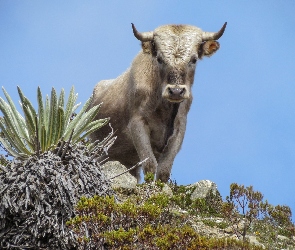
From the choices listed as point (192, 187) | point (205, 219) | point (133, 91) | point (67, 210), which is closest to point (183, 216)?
point (67, 210)

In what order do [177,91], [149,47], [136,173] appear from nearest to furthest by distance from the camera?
[177,91], [149,47], [136,173]

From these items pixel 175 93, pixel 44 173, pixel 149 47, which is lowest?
pixel 44 173

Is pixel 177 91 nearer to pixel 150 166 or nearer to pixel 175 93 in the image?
pixel 175 93

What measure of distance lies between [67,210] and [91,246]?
0.88 m

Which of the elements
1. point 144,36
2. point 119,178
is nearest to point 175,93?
point 144,36

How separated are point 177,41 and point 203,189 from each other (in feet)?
10.1

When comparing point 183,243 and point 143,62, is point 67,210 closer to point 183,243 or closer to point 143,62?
point 183,243

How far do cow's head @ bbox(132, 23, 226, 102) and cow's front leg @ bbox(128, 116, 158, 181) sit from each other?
1121 millimetres

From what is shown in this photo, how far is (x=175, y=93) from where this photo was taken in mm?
12688

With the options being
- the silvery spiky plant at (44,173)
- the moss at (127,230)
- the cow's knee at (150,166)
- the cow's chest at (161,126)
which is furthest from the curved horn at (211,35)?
the moss at (127,230)

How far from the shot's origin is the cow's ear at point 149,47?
14.0 metres

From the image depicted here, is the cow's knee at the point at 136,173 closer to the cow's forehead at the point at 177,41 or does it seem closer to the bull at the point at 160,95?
the bull at the point at 160,95

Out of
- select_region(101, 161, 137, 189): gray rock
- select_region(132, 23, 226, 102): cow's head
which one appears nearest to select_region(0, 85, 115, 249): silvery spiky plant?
select_region(101, 161, 137, 189): gray rock

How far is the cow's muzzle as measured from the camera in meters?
12.7
